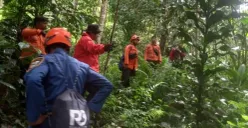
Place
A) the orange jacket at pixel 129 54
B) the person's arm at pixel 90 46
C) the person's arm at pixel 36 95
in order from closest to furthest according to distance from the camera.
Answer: the person's arm at pixel 36 95 < the person's arm at pixel 90 46 < the orange jacket at pixel 129 54

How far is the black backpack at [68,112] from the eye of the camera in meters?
3.09

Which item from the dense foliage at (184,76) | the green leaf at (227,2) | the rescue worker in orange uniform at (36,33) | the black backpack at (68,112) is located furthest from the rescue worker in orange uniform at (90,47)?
the black backpack at (68,112)

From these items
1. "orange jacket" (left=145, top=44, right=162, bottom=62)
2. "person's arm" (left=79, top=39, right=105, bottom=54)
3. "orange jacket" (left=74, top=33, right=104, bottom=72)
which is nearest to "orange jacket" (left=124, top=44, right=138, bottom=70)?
"orange jacket" (left=145, top=44, right=162, bottom=62)

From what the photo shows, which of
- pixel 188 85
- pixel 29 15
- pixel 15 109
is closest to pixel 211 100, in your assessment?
pixel 188 85

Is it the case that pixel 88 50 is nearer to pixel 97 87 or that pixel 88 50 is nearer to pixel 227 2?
pixel 227 2

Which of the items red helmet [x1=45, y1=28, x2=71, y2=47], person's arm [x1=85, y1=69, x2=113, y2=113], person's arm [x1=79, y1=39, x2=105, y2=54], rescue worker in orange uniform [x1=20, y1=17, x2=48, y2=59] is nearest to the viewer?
red helmet [x1=45, y1=28, x2=71, y2=47]

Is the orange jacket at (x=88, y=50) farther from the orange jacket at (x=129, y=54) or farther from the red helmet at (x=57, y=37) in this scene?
the orange jacket at (x=129, y=54)

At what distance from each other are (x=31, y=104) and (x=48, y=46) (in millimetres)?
589

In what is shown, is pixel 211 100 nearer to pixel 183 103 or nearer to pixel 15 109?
pixel 183 103

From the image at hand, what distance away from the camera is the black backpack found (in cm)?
309

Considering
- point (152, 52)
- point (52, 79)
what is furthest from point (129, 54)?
point (52, 79)

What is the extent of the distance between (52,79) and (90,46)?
3.38 metres

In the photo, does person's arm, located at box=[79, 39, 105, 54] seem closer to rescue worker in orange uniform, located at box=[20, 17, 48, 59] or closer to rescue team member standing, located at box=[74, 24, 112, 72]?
rescue team member standing, located at box=[74, 24, 112, 72]

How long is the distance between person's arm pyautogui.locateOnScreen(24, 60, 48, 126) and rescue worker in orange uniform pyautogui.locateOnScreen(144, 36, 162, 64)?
374 inches
